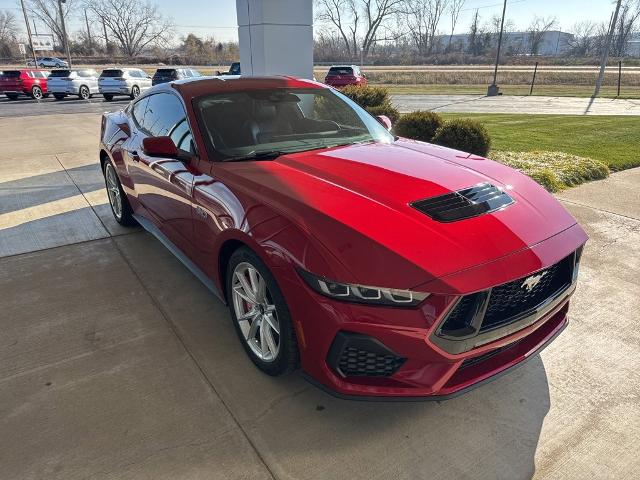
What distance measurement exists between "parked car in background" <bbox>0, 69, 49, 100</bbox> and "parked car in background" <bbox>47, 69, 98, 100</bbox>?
0.93 meters

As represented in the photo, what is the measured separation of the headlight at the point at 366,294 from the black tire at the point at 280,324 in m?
0.29

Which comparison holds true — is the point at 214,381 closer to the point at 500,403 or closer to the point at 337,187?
the point at 337,187

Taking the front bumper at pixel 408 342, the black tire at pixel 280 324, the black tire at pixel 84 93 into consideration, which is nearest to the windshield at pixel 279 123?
the black tire at pixel 280 324

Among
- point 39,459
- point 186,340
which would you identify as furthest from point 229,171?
point 39,459

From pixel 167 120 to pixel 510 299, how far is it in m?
2.80

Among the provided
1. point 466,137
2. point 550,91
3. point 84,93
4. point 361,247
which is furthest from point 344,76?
point 361,247

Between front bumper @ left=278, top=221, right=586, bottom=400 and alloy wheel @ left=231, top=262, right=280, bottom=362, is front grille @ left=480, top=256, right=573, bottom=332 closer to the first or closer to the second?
front bumper @ left=278, top=221, right=586, bottom=400

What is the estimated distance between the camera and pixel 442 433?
2.29m

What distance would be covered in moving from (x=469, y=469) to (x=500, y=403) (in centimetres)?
51

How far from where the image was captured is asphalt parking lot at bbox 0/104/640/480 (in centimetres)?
213

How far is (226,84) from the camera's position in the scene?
3.61 meters

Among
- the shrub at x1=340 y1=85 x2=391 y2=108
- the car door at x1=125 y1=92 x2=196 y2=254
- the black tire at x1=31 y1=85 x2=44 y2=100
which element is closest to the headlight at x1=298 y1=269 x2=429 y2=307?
the car door at x1=125 y1=92 x2=196 y2=254

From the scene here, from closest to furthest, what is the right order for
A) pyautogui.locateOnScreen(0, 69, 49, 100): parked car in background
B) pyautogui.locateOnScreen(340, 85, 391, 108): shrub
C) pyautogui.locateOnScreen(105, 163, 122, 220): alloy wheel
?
pyautogui.locateOnScreen(105, 163, 122, 220): alloy wheel, pyautogui.locateOnScreen(340, 85, 391, 108): shrub, pyautogui.locateOnScreen(0, 69, 49, 100): parked car in background

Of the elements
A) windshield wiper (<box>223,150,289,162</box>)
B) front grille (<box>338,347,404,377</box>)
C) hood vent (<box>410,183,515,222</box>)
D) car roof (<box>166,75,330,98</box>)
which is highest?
car roof (<box>166,75,330,98</box>)
